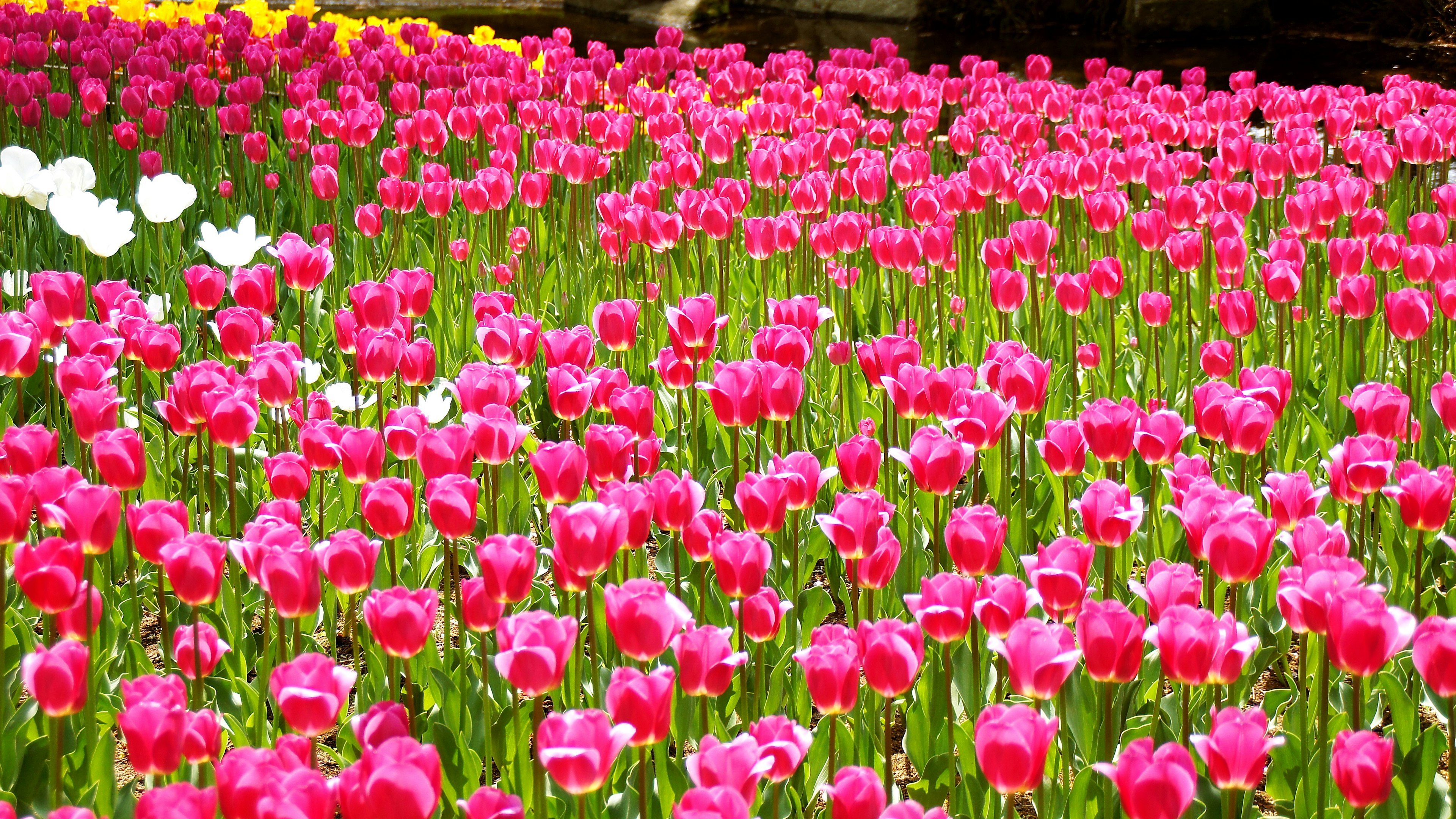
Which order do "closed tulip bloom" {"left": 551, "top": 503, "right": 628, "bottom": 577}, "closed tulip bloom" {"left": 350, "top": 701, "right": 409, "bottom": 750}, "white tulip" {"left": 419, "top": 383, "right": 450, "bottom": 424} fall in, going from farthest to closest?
"white tulip" {"left": 419, "top": 383, "right": 450, "bottom": 424} → "closed tulip bloom" {"left": 551, "top": 503, "right": 628, "bottom": 577} → "closed tulip bloom" {"left": 350, "top": 701, "right": 409, "bottom": 750}

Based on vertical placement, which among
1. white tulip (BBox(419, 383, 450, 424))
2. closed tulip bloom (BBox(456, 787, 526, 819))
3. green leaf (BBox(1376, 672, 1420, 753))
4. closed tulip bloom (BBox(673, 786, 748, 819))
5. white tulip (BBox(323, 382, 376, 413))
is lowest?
green leaf (BBox(1376, 672, 1420, 753))

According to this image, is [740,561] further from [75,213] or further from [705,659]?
[75,213]

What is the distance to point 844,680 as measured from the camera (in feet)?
5.34

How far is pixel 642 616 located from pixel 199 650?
654mm

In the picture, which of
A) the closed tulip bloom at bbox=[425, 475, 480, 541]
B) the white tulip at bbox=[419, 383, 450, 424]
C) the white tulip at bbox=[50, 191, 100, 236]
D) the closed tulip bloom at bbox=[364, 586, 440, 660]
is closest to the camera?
the closed tulip bloom at bbox=[364, 586, 440, 660]

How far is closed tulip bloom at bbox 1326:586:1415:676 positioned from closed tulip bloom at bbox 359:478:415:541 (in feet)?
3.95

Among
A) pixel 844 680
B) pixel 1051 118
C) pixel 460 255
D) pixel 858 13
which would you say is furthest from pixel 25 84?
pixel 858 13

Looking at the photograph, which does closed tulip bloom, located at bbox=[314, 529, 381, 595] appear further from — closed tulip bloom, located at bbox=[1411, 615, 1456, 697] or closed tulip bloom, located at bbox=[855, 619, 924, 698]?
closed tulip bloom, located at bbox=[1411, 615, 1456, 697]

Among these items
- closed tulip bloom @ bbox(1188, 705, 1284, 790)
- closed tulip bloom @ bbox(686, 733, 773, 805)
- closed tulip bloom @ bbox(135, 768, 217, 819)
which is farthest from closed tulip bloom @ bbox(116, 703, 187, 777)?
closed tulip bloom @ bbox(1188, 705, 1284, 790)

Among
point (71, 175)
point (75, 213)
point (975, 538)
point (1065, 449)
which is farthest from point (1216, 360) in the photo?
point (71, 175)

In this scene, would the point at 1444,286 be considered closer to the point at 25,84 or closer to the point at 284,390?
the point at 284,390

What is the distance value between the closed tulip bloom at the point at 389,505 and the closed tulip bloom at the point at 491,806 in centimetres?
73

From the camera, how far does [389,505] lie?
1.96 meters

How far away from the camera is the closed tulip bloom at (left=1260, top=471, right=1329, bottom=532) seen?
81.7 inches
